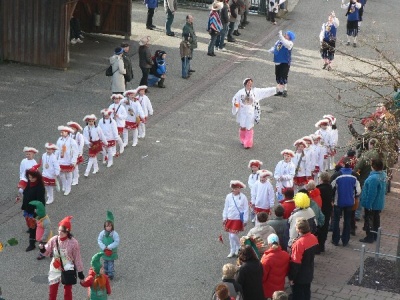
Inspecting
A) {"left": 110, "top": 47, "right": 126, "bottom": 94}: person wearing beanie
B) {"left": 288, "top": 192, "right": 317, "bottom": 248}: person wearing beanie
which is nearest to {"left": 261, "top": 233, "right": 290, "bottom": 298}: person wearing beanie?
{"left": 288, "top": 192, "right": 317, "bottom": 248}: person wearing beanie

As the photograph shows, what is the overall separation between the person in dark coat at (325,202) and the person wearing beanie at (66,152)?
16.1 feet

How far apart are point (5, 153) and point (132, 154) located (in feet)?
8.92

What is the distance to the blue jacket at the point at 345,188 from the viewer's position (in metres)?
17.0

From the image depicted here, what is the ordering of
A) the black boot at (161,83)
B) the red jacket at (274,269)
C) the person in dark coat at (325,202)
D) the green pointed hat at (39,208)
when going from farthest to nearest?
the black boot at (161,83)
the person in dark coat at (325,202)
the green pointed hat at (39,208)
the red jacket at (274,269)

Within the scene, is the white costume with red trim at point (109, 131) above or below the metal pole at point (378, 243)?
above

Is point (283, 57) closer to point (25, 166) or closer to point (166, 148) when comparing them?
point (166, 148)

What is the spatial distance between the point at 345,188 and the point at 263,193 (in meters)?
1.45

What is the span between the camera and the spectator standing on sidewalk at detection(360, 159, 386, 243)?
56.0 feet

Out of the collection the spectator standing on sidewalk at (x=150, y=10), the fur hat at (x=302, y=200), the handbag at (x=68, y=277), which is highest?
the spectator standing on sidewalk at (x=150, y=10)

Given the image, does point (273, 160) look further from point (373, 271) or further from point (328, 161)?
point (373, 271)

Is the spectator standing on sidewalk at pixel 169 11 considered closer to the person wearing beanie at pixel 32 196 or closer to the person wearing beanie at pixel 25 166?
the person wearing beanie at pixel 25 166

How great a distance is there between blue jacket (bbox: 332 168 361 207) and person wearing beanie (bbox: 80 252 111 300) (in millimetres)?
5145

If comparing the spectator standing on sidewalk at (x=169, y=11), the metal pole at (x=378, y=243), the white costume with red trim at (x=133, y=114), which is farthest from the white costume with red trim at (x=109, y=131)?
the spectator standing on sidewalk at (x=169, y=11)

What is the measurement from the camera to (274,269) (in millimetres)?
14047
